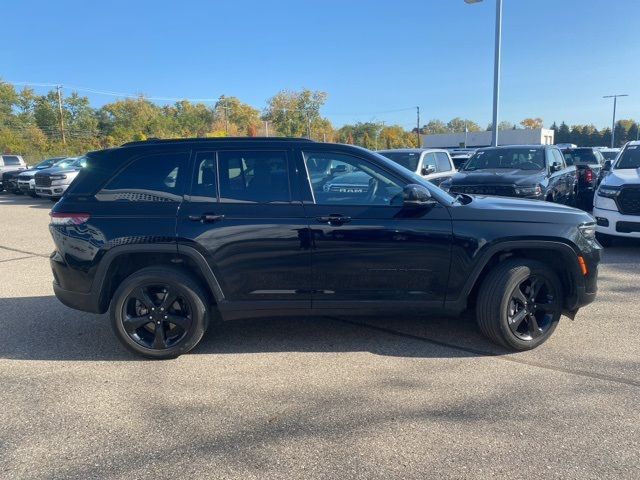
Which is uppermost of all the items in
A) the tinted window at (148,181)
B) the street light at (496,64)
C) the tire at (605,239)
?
the street light at (496,64)

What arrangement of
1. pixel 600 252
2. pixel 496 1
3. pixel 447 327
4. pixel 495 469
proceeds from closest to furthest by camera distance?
pixel 495 469 → pixel 600 252 → pixel 447 327 → pixel 496 1

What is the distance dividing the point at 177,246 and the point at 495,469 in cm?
280

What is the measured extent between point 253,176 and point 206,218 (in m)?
0.53

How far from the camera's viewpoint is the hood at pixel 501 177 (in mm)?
9109

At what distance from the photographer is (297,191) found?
4.06 meters

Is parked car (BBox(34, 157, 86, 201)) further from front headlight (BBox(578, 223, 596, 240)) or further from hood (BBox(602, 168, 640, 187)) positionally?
front headlight (BBox(578, 223, 596, 240))

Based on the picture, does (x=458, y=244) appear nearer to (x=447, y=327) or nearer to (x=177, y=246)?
(x=447, y=327)

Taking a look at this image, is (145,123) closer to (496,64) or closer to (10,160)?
(10,160)

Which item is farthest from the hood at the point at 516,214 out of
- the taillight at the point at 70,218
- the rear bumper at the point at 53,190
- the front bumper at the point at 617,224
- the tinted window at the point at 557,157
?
the rear bumper at the point at 53,190

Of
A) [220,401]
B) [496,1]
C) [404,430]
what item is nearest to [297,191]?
[220,401]

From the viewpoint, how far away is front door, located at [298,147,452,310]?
13.1 ft

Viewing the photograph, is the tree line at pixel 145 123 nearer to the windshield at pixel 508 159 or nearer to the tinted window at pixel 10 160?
the tinted window at pixel 10 160

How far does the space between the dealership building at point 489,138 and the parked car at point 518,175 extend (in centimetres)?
5501

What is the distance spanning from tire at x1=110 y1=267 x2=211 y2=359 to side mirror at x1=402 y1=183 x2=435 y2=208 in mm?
1884
